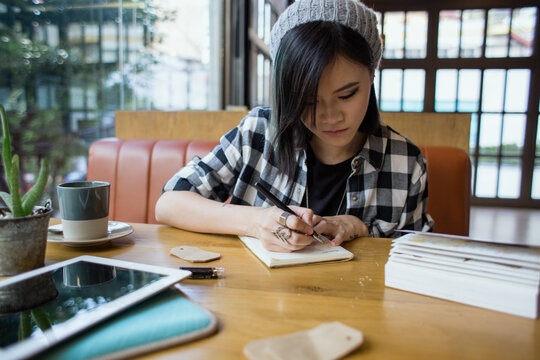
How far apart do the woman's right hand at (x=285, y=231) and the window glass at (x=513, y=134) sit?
7348mm

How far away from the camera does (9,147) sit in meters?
0.63

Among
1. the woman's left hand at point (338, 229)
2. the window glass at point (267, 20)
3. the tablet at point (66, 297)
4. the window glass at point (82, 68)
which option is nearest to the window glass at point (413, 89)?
the window glass at point (267, 20)

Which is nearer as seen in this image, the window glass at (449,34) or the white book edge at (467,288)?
the white book edge at (467,288)

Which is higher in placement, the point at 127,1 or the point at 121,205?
the point at 127,1

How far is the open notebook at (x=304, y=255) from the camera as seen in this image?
2.41 ft

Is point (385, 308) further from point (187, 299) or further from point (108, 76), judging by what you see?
point (108, 76)

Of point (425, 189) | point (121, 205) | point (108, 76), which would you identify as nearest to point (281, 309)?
point (425, 189)

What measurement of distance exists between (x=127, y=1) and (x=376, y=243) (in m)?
2.40

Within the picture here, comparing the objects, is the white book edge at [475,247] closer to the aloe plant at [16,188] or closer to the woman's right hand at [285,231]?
the woman's right hand at [285,231]

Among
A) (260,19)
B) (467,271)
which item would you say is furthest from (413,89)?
(467,271)

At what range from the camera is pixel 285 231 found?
2.62 feet

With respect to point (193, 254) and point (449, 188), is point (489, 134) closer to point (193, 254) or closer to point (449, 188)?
point (449, 188)

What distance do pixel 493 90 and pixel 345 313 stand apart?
7.61 meters

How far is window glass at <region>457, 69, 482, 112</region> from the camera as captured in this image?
6.79m
